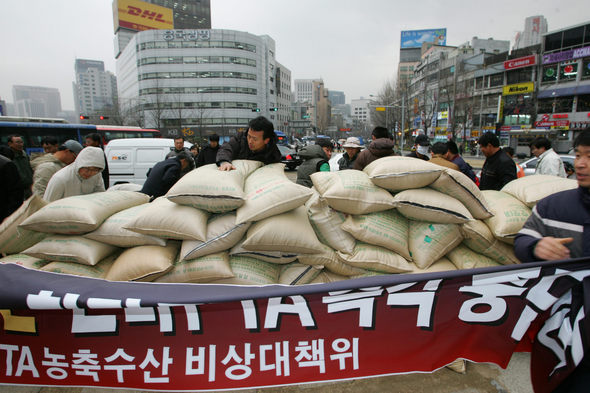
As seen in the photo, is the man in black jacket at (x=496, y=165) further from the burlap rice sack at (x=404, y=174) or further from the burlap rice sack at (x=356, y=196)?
the burlap rice sack at (x=356, y=196)

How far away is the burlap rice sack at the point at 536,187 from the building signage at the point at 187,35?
6145 centimetres

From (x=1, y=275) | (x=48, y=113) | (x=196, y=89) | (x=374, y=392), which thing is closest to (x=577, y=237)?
(x=374, y=392)

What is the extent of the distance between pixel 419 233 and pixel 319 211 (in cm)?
76

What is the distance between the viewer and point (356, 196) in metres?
2.18

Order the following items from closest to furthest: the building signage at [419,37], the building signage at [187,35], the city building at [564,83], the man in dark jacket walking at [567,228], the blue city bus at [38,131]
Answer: the man in dark jacket walking at [567,228], the blue city bus at [38,131], the city building at [564,83], the building signage at [187,35], the building signage at [419,37]

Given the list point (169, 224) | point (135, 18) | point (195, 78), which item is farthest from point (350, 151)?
point (135, 18)

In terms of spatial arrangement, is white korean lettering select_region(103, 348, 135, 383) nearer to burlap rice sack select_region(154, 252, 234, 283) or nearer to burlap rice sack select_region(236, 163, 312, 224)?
burlap rice sack select_region(154, 252, 234, 283)

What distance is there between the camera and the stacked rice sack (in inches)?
Result: 77.6

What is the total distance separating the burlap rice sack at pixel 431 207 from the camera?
2131mm

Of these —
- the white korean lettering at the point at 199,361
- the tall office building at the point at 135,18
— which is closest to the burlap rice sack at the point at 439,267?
the white korean lettering at the point at 199,361

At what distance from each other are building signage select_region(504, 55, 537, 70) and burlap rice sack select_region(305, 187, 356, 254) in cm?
4168

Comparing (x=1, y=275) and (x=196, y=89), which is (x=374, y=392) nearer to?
(x=1, y=275)

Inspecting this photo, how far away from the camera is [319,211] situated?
2.30 m

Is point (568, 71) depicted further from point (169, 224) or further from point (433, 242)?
point (169, 224)
